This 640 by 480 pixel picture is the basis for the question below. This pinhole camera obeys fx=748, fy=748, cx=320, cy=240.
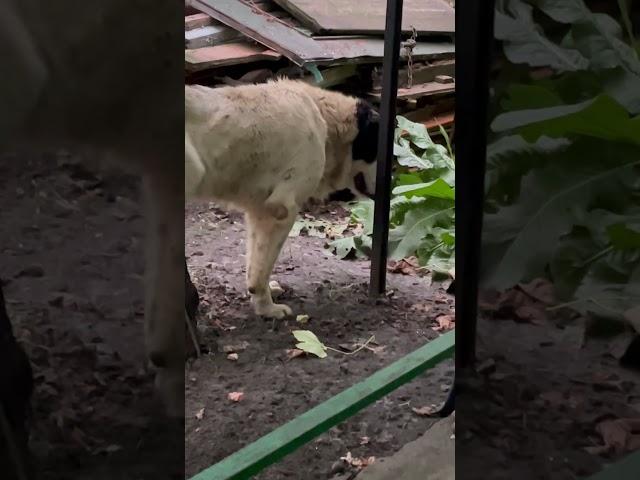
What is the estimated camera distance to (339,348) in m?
2.20

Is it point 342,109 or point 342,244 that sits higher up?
point 342,109

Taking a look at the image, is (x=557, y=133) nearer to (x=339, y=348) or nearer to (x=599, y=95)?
(x=599, y=95)

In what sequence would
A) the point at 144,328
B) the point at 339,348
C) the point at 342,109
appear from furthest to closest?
the point at 342,109 < the point at 339,348 < the point at 144,328

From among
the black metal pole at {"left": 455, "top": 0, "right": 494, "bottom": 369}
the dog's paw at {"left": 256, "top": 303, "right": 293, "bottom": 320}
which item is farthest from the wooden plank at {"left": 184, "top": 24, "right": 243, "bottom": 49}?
the black metal pole at {"left": 455, "top": 0, "right": 494, "bottom": 369}

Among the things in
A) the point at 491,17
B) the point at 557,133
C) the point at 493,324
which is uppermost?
the point at 491,17

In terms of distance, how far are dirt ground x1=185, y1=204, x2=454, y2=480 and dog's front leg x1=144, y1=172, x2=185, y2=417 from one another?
806mm

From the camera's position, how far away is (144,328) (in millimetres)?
753

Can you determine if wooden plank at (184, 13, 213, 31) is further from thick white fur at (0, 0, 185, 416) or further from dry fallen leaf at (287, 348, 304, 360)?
thick white fur at (0, 0, 185, 416)

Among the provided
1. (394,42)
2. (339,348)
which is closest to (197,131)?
(394,42)

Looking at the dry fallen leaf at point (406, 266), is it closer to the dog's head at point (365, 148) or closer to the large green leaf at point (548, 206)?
the dog's head at point (365, 148)

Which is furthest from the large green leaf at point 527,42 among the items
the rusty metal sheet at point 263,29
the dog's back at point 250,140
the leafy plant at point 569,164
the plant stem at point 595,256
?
the rusty metal sheet at point 263,29

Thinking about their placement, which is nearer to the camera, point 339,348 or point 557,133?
point 557,133

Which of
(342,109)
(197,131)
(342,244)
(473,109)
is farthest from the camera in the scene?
(342,244)

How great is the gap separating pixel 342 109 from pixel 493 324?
5.40 feet
